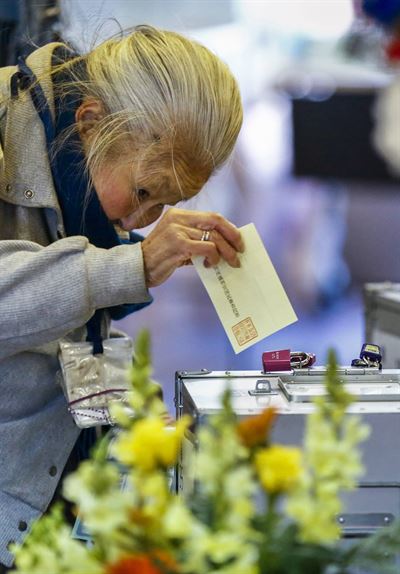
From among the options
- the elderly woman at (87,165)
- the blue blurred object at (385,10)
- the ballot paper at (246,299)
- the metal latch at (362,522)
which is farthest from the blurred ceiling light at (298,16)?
the blue blurred object at (385,10)

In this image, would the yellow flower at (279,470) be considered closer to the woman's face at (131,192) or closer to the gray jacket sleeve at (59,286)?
the gray jacket sleeve at (59,286)

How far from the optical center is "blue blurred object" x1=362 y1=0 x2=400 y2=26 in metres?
0.76

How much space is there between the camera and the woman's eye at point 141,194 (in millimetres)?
1474

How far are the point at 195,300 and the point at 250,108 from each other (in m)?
1.38

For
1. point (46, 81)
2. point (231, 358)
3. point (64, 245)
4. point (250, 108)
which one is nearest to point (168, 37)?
point (46, 81)

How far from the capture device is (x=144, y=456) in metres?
0.65

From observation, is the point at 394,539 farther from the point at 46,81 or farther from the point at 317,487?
the point at 46,81

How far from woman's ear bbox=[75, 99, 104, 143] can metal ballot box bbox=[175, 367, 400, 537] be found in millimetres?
430

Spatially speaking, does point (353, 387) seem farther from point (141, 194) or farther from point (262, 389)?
point (141, 194)

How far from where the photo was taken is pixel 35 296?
1316 mm

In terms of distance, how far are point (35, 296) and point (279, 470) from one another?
0.72 m

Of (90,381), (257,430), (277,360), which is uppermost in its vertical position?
(257,430)

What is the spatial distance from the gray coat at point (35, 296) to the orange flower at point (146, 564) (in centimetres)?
67

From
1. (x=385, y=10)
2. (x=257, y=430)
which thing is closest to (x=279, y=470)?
(x=257, y=430)
